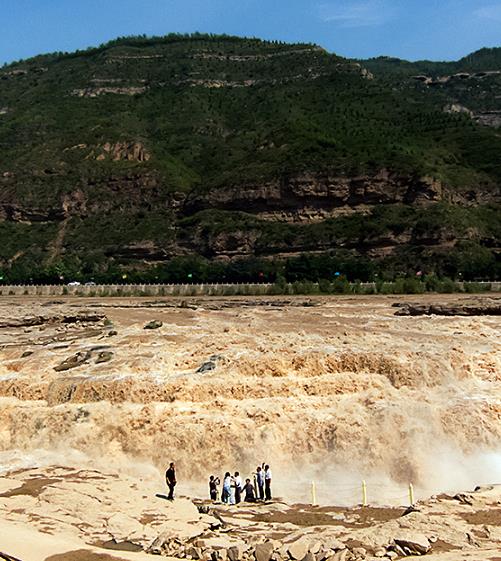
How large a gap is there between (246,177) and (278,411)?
347 ft

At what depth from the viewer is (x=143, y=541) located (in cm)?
1731

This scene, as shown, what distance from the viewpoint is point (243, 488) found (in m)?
21.8

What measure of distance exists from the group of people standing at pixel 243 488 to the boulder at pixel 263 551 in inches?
192

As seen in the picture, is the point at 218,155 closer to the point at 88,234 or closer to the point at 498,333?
the point at 88,234

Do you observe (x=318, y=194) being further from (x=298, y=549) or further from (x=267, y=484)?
(x=298, y=549)

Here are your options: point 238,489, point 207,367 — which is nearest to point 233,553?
point 238,489

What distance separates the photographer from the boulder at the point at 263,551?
15664 mm

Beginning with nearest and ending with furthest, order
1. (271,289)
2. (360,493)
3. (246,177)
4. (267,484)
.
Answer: (267,484) < (360,493) < (271,289) < (246,177)

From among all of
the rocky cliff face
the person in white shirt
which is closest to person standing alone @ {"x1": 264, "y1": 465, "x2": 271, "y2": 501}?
the person in white shirt

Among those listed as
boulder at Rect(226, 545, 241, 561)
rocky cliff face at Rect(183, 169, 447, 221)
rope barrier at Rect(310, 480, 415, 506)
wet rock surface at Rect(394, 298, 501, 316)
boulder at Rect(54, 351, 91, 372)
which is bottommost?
rope barrier at Rect(310, 480, 415, 506)

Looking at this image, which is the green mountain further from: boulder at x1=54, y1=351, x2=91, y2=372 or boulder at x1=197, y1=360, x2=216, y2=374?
boulder at x1=197, y1=360, x2=216, y2=374

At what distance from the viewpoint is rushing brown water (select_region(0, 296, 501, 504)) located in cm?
2388

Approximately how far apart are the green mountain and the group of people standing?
79.7 meters

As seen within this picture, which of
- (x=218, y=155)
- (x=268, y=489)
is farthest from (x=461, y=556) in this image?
(x=218, y=155)
